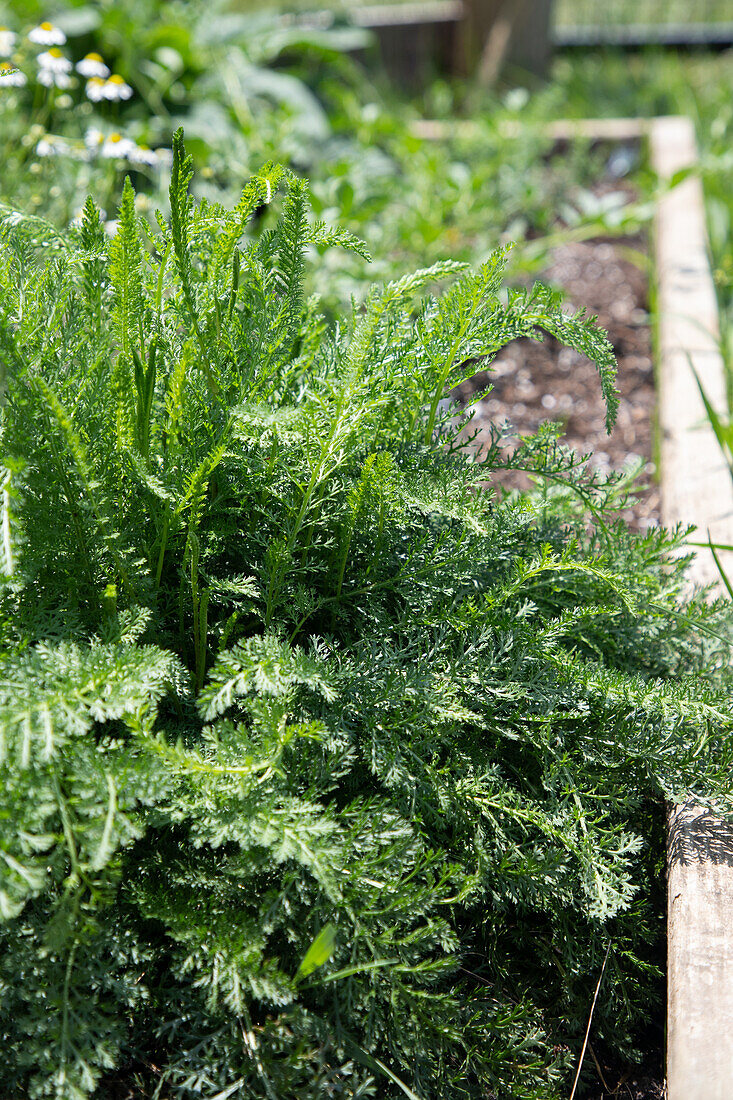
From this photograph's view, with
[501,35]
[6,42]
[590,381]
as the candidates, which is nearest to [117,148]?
[6,42]

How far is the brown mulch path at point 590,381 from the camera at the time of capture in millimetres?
2791

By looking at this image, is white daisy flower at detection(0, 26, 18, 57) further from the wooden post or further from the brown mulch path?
the wooden post

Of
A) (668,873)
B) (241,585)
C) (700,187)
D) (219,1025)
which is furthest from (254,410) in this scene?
(700,187)

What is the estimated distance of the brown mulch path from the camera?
2.79 metres

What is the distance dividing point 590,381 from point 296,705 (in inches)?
80.2

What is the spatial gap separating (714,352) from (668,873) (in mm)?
1876

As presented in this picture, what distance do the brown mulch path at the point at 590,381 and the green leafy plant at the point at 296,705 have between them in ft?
3.16

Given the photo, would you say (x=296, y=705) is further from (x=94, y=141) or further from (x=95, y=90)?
(x=95, y=90)

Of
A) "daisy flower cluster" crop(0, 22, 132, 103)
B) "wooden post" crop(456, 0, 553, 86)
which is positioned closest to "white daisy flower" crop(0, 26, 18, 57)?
"daisy flower cluster" crop(0, 22, 132, 103)

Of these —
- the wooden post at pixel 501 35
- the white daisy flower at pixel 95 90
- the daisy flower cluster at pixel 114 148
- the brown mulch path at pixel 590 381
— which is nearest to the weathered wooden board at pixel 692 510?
the brown mulch path at pixel 590 381

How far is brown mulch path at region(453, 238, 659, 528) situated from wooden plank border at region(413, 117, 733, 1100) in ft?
0.32

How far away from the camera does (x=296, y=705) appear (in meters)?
1.46

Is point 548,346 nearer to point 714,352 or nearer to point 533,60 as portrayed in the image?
point 714,352

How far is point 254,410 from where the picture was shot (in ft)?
4.56
